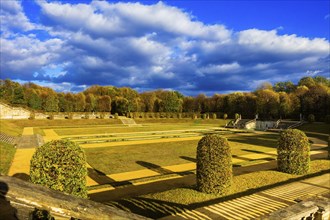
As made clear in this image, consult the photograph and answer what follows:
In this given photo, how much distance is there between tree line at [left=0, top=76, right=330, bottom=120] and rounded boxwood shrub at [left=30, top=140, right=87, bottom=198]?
70.2 meters

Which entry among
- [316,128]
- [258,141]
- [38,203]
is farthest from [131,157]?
[316,128]

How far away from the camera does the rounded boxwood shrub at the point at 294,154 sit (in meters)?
15.0

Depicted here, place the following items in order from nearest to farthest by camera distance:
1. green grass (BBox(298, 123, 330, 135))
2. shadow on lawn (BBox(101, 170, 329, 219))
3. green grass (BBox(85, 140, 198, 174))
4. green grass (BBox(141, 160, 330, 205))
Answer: shadow on lawn (BBox(101, 170, 329, 219)) → green grass (BBox(141, 160, 330, 205)) → green grass (BBox(85, 140, 198, 174)) → green grass (BBox(298, 123, 330, 135))

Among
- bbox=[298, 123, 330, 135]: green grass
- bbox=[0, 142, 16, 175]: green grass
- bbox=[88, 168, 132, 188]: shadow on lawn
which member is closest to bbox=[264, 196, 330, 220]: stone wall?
bbox=[88, 168, 132, 188]: shadow on lawn

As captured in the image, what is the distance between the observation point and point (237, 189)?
38.5 feet

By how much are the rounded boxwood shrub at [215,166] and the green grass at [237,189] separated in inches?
14.1

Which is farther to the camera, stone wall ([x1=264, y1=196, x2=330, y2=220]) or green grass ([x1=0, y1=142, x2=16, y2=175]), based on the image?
green grass ([x1=0, y1=142, x2=16, y2=175])

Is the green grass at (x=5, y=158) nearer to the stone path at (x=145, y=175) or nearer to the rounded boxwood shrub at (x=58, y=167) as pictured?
the stone path at (x=145, y=175)

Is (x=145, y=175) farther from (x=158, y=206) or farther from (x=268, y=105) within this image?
(x=268, y=105)

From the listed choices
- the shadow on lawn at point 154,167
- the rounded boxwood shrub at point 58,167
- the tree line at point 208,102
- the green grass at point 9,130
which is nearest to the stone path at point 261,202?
the rounded boxwood shrub at point 58,167

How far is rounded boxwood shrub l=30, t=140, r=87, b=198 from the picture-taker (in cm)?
753

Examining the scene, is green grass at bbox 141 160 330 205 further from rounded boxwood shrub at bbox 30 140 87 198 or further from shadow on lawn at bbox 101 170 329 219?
rounded boxwood shrub at bbox 30 140 87 198

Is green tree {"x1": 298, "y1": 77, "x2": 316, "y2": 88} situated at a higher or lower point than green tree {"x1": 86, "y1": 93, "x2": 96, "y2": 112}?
higher

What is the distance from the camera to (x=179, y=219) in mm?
8164
